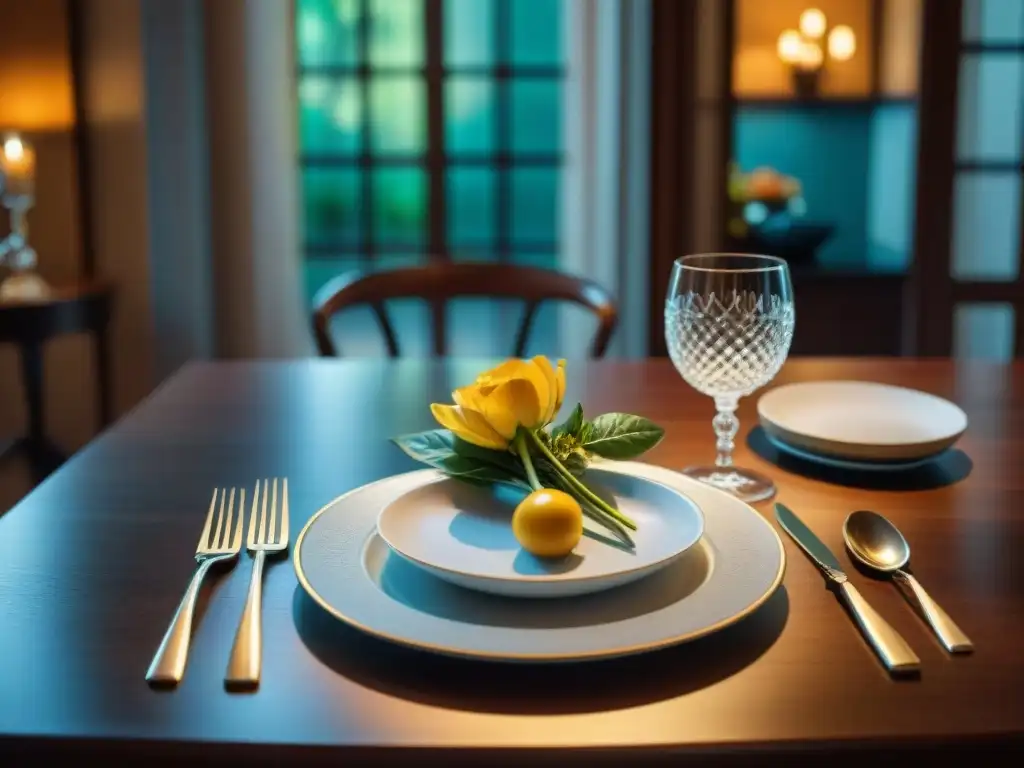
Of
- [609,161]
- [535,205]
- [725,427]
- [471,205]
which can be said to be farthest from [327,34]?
[725,427]

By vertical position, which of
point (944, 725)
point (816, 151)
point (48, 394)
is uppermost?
point (816, 151)

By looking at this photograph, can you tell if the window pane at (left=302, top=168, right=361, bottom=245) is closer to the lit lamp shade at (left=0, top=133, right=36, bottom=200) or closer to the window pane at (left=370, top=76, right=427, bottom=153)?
the window pane at (left=370, top=76, right=427, bottom=153)

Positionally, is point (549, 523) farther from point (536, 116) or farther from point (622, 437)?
point (536, 116)

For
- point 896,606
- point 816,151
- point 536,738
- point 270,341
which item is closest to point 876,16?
point 816,151

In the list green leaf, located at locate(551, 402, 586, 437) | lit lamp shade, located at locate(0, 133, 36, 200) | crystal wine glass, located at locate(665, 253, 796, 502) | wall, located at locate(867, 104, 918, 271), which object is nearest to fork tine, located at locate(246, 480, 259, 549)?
green leaf, located at locate(551, 402, 586, 437)

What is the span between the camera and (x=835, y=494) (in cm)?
99

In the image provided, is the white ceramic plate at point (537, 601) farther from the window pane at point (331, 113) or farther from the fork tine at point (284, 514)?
the window pane at point (331, 113)

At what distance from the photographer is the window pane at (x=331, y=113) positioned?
11.2ft

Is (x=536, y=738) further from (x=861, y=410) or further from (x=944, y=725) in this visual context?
(x=861, y=410)

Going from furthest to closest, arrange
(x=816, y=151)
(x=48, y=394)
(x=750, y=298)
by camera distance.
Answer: (x=816, y=151)
(x=48, y=394)
(x=750, y=298)

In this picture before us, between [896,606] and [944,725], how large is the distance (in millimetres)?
157

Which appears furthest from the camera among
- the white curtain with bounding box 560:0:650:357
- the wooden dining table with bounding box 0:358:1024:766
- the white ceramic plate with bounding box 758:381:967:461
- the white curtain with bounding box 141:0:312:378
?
the white curtain with bounding box 560:0:650:357

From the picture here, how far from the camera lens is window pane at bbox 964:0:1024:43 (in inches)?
120

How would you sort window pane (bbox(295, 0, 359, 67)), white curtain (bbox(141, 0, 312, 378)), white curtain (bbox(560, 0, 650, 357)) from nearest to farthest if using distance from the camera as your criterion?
white curtain (bbox(141, 0, 312, 378)), white curtain (bbox(560, 0, 650, 357)), window pane (bbox(295, 0, 359, 67))
